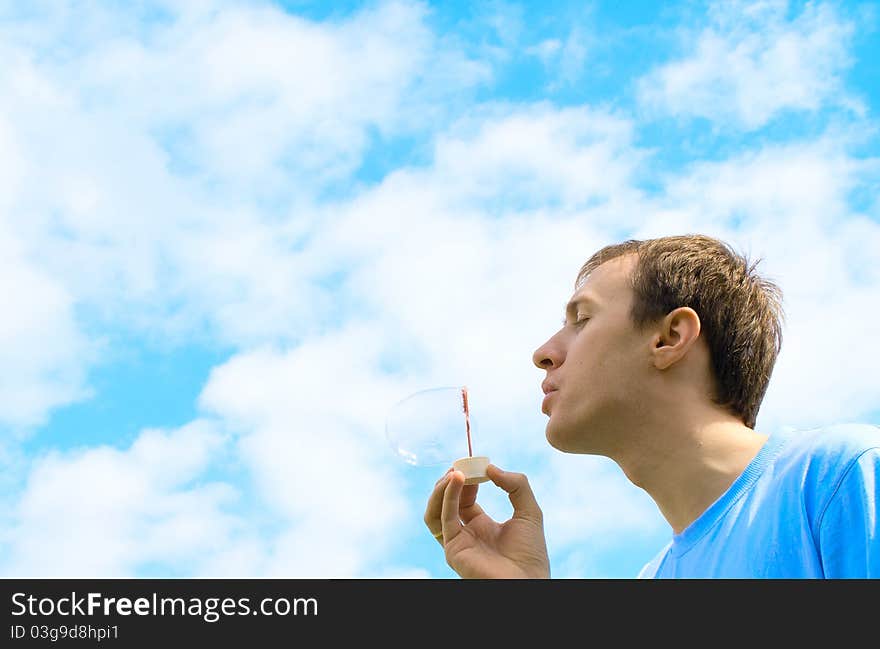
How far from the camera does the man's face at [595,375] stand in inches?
145

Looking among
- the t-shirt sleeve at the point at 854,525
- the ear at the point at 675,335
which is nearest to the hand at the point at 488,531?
the ear at the point at 675,335

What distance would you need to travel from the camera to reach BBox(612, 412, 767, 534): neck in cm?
352

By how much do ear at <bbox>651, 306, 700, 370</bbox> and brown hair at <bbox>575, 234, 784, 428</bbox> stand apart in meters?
0.05

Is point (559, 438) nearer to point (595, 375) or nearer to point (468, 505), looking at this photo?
point (595, 375)

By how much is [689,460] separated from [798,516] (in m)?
0.56

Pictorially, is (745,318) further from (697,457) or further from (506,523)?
(506,523)

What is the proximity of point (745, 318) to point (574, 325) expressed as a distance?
0.72 m

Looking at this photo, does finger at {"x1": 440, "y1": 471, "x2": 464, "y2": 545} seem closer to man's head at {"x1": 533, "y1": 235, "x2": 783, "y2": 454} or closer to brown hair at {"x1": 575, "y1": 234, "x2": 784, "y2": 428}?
man's head at {"x1": 533, "y1": 235, "x2": 783, "y2": 454}

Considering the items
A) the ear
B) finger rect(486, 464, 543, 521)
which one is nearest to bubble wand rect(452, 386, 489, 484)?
finger rect(486, 464, 543, 521)

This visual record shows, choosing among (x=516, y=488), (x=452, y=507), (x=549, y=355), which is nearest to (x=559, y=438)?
(x=549, y=355)

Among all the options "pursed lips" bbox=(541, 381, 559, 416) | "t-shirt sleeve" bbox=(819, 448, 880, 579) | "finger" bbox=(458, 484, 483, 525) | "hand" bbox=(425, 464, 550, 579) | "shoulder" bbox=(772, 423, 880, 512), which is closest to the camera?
"t-shirt sleeve" bbox=(819, 448, 880, 579)

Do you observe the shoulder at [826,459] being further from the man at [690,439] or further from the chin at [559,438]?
the chin at [559,438]

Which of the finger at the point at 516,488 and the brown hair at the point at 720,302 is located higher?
the brown hair at the point at 720,302
